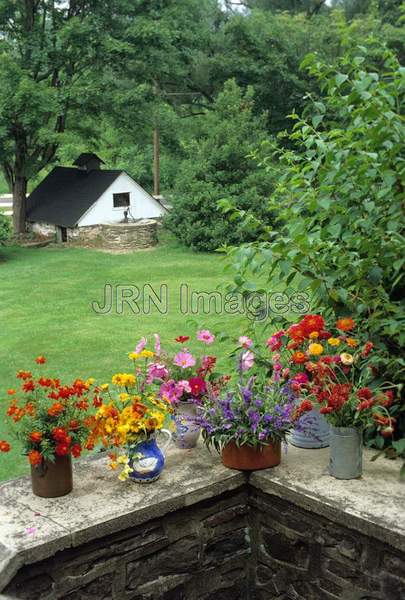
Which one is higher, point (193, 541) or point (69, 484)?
point (69, 484)

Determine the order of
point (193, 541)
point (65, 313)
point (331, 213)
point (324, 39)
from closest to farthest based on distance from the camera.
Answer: point (193, 541)
point (331, 213)
point (65, 313)
point (324, 39)

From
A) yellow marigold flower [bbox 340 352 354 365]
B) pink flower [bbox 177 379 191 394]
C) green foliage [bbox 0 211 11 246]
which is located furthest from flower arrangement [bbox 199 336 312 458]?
green foliage [bbox 0 211 11 246]

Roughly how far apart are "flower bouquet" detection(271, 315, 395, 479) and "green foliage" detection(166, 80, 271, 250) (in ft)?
50.5

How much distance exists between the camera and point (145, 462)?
2992 millimetres

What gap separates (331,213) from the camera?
3.48 metres

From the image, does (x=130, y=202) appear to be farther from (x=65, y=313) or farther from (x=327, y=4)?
(x=327, y=4)

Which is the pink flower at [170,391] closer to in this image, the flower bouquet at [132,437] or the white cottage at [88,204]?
the flower bouquet at [132,437]

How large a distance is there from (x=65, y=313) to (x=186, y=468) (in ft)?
31.0

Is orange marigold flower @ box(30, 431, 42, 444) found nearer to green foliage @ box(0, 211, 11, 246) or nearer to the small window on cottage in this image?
green foliage @ box(0, 211, 11, 246)

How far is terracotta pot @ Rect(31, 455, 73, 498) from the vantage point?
286 centimetres

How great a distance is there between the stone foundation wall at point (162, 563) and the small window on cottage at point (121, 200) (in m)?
18.2

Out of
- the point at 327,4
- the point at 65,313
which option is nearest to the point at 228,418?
the point at 65,313

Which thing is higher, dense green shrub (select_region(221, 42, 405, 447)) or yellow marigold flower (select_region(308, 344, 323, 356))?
dense green shrub (select_region(221, 42, 405, 447))

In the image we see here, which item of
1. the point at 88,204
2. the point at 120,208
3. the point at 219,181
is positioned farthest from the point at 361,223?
the point at 120,208
